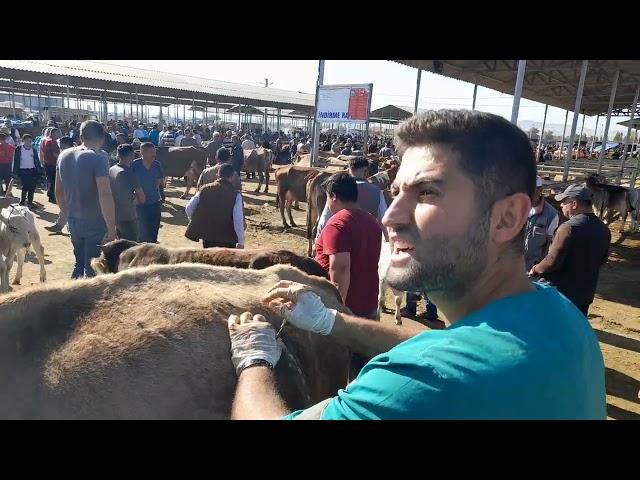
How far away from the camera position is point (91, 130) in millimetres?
6203

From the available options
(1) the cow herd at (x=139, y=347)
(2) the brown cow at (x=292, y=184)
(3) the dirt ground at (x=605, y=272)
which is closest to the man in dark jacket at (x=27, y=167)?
(3) the dirt ground at (x=605, y=272)

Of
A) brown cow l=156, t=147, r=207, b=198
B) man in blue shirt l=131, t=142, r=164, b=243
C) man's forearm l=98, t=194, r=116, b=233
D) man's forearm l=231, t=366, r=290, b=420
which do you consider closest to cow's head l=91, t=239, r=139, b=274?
man's forearm l=98, t=194, r=116, b=233

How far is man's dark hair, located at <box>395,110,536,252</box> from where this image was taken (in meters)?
1.42

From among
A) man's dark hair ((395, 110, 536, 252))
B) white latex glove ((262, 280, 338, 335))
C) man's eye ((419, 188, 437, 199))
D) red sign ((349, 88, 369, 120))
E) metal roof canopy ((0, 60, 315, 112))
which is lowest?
white latex glove ((262, 280, 338, 335))

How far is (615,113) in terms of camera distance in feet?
103

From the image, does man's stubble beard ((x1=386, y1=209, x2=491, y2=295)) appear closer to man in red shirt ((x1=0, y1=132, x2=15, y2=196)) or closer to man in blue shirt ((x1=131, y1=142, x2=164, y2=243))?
man in blue shirt ((x1=131, y1=142, x2=164, y2=243))

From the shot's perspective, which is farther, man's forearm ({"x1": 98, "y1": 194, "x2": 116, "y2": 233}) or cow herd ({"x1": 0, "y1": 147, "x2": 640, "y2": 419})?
man's forearm ({"x1": 98, "y1": 194, "x2": 116, "y2": 233})

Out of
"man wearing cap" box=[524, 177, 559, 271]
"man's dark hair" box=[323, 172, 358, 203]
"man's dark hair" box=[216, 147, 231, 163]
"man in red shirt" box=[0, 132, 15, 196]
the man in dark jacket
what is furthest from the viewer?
"man in red shirt" box=[0, 132, 15, 196]

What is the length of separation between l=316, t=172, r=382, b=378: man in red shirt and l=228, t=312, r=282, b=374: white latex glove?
1.97 m

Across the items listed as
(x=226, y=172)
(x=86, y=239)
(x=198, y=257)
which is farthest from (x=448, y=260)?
(x=86, y=239)

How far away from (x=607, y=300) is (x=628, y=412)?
4681 millimetres

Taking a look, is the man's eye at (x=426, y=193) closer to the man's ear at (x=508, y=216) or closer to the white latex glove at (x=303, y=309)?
the man's ear at (x=508, y=216)

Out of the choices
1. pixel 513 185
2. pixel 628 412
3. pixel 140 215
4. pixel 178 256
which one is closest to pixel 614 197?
pixel 628 412
